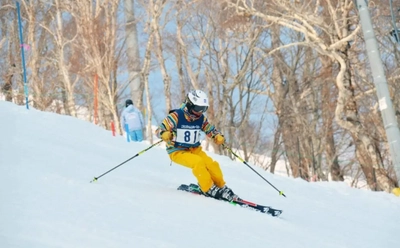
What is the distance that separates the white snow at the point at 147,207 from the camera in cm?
454

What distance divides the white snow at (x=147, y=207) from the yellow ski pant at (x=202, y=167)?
0.88 feet

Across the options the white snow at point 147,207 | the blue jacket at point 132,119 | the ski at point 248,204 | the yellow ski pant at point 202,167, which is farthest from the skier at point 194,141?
the blue jacket at point 132,119

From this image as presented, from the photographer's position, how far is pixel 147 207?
19.3 ft

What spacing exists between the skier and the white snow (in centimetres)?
31

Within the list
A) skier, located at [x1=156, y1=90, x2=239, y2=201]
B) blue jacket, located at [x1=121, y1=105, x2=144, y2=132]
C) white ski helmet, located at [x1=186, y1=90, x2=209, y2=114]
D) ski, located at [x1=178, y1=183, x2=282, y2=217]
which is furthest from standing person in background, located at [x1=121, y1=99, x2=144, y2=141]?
white ski helmet, located at [x1=186, y1=90, x2=209, y2=114]

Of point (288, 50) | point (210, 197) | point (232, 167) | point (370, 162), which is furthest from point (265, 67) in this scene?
point (210, 197)

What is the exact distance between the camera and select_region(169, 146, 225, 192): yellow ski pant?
724 cm

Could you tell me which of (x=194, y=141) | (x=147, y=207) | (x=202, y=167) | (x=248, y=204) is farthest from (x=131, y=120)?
(x=147, y=207)

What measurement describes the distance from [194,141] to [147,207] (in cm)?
198

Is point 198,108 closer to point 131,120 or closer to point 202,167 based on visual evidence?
point 202,167

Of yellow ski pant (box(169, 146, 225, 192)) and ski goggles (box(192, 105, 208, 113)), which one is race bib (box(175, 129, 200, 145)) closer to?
yellow ski pant (box(169, 146, 225, 192))

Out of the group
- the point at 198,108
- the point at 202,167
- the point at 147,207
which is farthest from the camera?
the point at 198,108

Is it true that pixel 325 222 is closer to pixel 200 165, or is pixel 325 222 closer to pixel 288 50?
pixel 200 165

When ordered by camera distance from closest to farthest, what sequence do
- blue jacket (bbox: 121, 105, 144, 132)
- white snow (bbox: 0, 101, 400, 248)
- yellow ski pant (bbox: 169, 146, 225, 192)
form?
white snow (bbox: 0, 101, 400, 248) < yellow ski pant (bbox: 169, 146, 225, 192) < blue jacket (bbox: 121, 105, 144, 132)
